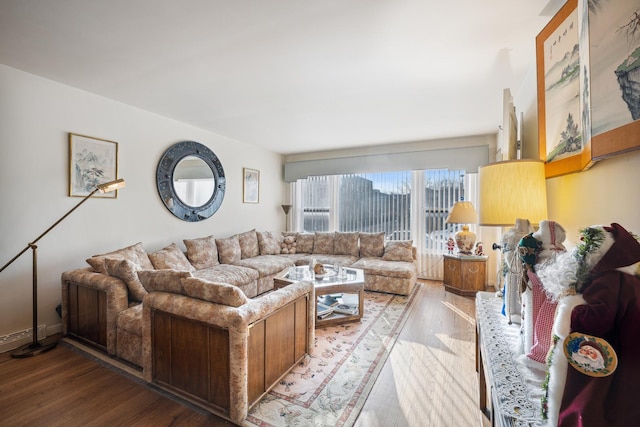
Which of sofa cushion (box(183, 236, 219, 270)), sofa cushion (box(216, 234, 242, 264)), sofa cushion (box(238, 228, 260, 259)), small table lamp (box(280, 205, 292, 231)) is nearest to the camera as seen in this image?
sofa cushion (box(183, 236, 219, 270))

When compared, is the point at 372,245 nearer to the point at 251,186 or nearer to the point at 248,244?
the point at 248,244

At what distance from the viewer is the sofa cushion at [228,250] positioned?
4.05 m

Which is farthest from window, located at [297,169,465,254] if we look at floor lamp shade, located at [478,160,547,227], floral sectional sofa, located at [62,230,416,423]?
floor lamp shade, located at [478,160,547,227]

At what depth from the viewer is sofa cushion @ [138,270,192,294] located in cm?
180

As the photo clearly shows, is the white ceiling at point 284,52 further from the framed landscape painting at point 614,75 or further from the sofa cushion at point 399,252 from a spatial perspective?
the sofa cushion at point 399,252

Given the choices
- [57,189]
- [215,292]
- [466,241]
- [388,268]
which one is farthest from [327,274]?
[57,189]

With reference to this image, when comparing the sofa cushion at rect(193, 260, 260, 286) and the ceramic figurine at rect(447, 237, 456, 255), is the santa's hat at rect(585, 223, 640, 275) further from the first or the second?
the ceramic figurine at rect(447, 237, 456, 255)

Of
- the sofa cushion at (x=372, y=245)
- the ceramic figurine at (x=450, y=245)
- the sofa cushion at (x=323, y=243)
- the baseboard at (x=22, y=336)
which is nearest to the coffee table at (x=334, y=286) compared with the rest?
the sofa cushion at (x=372, y=245)

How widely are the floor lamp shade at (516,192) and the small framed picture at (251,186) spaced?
419 cm

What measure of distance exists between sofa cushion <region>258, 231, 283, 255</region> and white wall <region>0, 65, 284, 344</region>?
1399 millimetres

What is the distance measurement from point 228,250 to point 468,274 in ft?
11.9

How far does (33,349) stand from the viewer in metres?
2.35

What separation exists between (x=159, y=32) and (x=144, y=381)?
2.53 m

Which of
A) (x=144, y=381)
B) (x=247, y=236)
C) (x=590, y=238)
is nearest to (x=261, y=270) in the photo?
(x=247, y=236)
